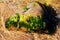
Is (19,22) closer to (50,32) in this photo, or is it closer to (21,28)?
(21,28)

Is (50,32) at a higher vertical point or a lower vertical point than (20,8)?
lower

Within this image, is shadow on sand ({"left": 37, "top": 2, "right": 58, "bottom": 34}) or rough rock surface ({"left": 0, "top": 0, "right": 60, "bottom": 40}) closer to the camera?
rough rock surface ({"left": 0, "top": 0, "right": 60, "bottom": 40})

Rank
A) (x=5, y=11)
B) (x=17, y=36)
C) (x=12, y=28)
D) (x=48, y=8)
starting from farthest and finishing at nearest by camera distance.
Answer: (x=48, y=8) → (x=5, y=11) → (x=12, y=28) → (x=17, y=36)

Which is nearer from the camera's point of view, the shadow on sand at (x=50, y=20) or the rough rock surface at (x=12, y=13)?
the rough rock surface at (x=12, y=13)

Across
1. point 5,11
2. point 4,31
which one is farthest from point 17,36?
point 5,11

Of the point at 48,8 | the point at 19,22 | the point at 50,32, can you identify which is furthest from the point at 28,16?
the point at 48,8

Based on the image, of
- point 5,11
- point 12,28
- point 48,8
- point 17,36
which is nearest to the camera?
point 17,36

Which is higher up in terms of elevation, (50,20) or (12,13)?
(12,13)

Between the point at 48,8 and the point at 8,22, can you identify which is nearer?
the point at 8,22

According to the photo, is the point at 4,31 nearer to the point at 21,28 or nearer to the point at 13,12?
the point at 21,28
